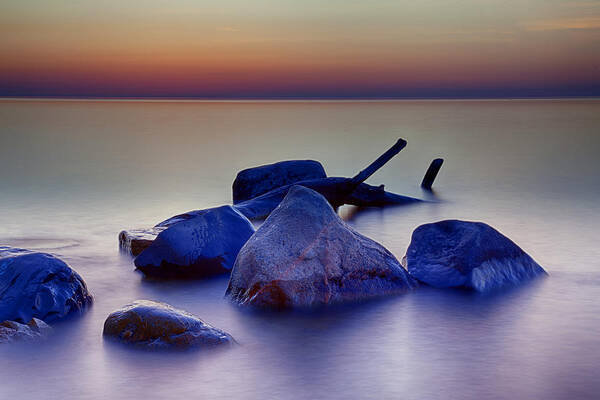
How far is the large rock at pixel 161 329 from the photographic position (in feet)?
14.9

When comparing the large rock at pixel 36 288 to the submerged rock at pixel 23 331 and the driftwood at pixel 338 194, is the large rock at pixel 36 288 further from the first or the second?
the driftwood at pixel 338 194

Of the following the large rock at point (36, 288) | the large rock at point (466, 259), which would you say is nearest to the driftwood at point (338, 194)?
the large rock at point (466, 259)

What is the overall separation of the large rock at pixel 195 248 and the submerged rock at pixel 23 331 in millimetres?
1686

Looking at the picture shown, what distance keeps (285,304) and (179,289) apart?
1.10 m

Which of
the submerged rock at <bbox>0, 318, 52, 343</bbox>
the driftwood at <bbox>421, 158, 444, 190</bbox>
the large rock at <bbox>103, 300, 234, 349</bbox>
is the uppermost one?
the large rock at <bbox>103, 300, 234, 349</bbox>

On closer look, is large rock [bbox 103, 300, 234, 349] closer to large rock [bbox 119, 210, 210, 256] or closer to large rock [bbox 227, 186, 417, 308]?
large rock [bbox 227, 186, 417, 308]

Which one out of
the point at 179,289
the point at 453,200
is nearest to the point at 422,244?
the point at 179,289

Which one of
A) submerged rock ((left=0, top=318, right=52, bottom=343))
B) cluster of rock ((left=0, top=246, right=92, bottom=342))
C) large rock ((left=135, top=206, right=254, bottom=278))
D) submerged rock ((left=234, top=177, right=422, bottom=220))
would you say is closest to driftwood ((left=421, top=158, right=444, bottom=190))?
submerged rock ((left=234, top=177, right=422, bottom=220))

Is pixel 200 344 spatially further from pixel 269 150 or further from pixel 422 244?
pixel 269 150

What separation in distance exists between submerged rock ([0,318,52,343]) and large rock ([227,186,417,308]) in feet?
4.65

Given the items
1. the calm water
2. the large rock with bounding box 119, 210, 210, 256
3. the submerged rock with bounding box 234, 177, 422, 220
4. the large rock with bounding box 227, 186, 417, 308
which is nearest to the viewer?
the calm water

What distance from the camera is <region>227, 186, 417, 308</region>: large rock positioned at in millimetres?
5484

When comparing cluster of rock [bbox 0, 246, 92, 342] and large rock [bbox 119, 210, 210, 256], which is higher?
cluster of rock [bbox 0, 246, 92, 342]

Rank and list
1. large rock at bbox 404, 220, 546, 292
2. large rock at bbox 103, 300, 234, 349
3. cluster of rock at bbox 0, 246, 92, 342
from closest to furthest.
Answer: large rock at bbox 103, 300, 234, 349, cluster of rock at bbox 0, 246, 92, 342, large rock at bbox 404, 220, 546, 292
